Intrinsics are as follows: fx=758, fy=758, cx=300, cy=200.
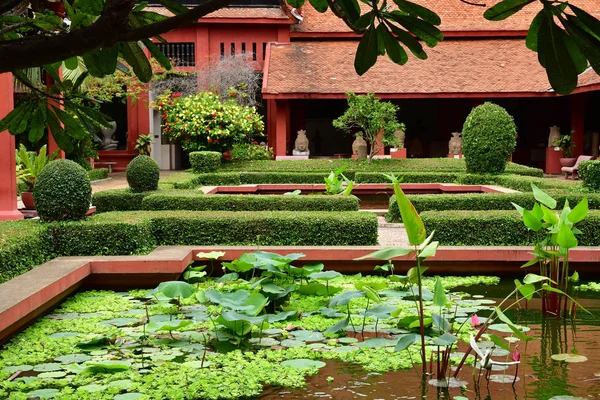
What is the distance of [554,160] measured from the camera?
2156cm

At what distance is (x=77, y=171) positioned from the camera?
314 inches

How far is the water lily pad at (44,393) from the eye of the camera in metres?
4.12

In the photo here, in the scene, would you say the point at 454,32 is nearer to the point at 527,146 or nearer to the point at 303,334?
the point at 527,146

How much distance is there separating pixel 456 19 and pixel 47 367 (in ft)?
73.1

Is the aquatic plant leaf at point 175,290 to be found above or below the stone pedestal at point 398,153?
below

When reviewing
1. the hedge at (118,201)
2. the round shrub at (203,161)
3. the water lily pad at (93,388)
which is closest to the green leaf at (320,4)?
the water lily pad at (93,388)

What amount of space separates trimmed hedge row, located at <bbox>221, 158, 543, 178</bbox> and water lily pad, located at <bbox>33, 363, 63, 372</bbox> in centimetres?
1273

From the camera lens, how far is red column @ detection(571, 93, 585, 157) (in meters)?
20.9

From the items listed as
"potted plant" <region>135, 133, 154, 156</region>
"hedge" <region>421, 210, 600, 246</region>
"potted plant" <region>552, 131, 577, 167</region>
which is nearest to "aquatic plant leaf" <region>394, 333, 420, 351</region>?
"hedge" <region>421, 210, 600, 246</region>

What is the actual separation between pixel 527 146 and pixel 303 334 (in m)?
21.1

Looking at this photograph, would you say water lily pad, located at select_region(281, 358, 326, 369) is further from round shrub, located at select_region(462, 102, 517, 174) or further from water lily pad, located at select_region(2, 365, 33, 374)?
round shrub, located at select_region(462, 102, 517, 174)

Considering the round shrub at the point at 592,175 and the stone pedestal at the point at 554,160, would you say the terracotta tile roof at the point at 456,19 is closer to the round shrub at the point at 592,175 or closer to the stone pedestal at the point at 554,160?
the stone pedestal at the point at 554,160

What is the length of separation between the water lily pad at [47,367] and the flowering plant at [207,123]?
14.5 meters

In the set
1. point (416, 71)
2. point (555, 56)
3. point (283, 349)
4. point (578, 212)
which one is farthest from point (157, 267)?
point (416, 71)
